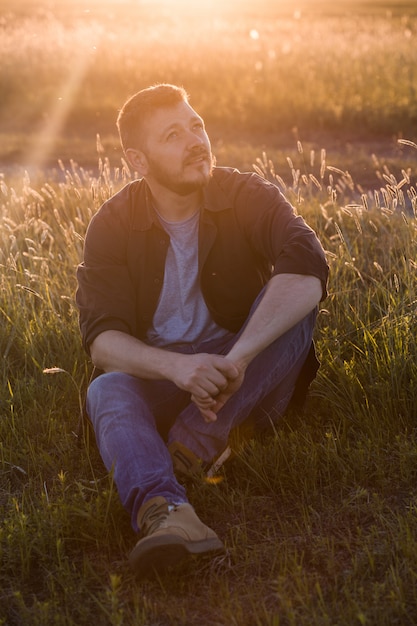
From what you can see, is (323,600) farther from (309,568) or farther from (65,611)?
(65,611)

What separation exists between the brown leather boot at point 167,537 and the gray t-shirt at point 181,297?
947 mm

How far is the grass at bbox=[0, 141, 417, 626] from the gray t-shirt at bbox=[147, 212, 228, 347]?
0.50m

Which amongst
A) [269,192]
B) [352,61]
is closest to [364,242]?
[269,192]

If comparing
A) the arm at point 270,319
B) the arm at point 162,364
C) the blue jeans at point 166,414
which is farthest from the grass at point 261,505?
the arm at point 270,319

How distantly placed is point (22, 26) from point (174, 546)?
20.5 m

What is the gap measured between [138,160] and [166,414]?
3.70 feet

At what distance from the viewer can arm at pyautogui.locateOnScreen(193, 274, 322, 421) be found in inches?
133

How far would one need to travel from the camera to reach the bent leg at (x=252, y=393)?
11.6 ft

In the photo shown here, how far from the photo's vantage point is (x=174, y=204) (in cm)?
Answer: 385

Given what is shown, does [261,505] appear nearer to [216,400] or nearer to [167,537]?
[216,400]

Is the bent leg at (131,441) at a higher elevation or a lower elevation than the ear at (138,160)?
lower

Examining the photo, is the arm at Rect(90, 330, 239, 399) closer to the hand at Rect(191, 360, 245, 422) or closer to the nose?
the hand at Rect(191, 360, 245, 422)

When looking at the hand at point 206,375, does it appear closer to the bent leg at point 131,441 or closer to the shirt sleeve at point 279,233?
the bent leg at point 131,441

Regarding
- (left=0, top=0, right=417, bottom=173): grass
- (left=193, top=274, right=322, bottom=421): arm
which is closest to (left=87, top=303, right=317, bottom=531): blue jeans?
(left=193, top=274, right=322, bottom=421): arm
